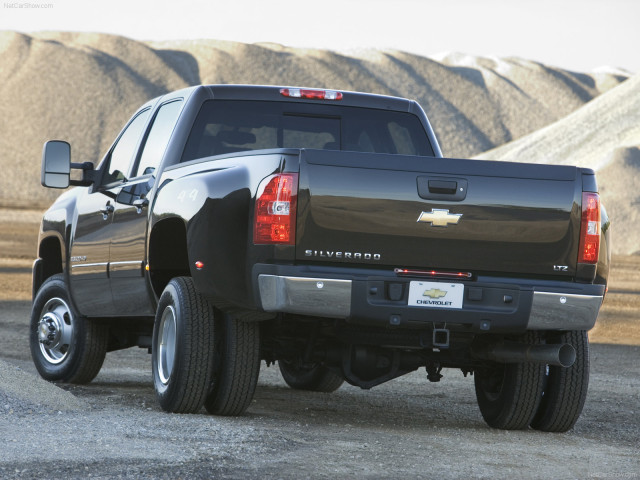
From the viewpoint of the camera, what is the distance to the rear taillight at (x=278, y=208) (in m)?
7.38

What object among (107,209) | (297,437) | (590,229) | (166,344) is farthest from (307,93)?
(297,437)

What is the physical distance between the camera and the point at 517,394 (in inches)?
343

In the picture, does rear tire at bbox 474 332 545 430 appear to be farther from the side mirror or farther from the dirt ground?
the side mirror

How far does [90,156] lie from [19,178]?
39.0 ft

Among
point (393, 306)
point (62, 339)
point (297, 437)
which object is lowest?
point (297, 437)

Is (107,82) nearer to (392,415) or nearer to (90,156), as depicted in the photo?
(90,156)

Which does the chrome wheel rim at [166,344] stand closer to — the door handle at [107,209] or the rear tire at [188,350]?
the rear tire at [188,350]

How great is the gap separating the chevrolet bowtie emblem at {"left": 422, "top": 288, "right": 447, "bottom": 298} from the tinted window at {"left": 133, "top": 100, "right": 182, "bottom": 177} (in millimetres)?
2617

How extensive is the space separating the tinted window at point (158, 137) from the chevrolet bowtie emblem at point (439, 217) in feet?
8.21

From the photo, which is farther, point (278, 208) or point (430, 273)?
point (430, 273)

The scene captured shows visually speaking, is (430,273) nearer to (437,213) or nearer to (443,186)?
(437,213)

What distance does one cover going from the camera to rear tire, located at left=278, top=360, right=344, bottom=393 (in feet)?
37.3

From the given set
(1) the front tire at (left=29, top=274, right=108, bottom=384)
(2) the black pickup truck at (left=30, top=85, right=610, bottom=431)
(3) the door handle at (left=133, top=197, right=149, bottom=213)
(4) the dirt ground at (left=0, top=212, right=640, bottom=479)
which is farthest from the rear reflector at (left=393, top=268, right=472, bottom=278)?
(1) the front tire at (left=29, top=274, right=108, bottom=384)

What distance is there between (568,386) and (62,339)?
454 centimetres
